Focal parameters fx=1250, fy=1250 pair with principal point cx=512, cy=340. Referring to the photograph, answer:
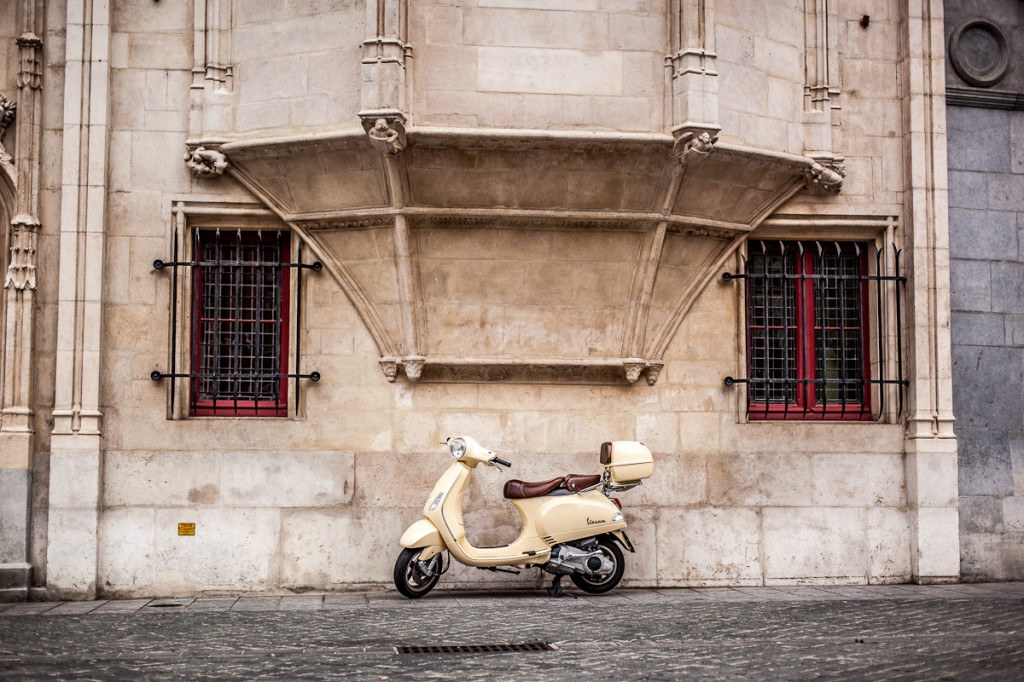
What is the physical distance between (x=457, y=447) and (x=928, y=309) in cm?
517

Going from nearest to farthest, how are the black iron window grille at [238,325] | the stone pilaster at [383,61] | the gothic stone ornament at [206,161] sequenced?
the stone pilaster at [383,61] < the gothic stone ornament at [206,161] < the black iron window grille at [238,325]

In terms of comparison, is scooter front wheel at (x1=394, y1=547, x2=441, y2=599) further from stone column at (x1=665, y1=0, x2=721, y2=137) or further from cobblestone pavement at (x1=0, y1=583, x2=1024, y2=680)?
stone column at (x1=665, y1=0, x2=721, y2=137)

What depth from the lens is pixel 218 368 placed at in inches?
482

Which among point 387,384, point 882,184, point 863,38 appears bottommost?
point 387,384

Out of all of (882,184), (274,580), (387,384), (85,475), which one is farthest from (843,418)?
A: (85,475)

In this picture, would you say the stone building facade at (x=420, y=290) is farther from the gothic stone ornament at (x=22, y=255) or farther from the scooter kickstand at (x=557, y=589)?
the scooter kickstand at (x=557, y=589)

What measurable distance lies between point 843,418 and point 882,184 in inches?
98.0

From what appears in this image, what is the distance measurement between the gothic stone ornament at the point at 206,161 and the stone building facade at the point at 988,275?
7633 millimetres

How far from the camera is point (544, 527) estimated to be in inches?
454

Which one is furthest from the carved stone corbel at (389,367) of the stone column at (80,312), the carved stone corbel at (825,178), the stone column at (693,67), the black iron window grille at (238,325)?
the carved stone corbel at (825,178)

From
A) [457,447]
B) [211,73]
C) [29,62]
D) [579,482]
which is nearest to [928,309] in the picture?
[579,482]

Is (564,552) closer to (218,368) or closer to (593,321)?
(593,321)

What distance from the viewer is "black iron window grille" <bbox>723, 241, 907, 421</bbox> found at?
1298cm

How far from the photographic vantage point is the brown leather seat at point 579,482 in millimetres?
11680
